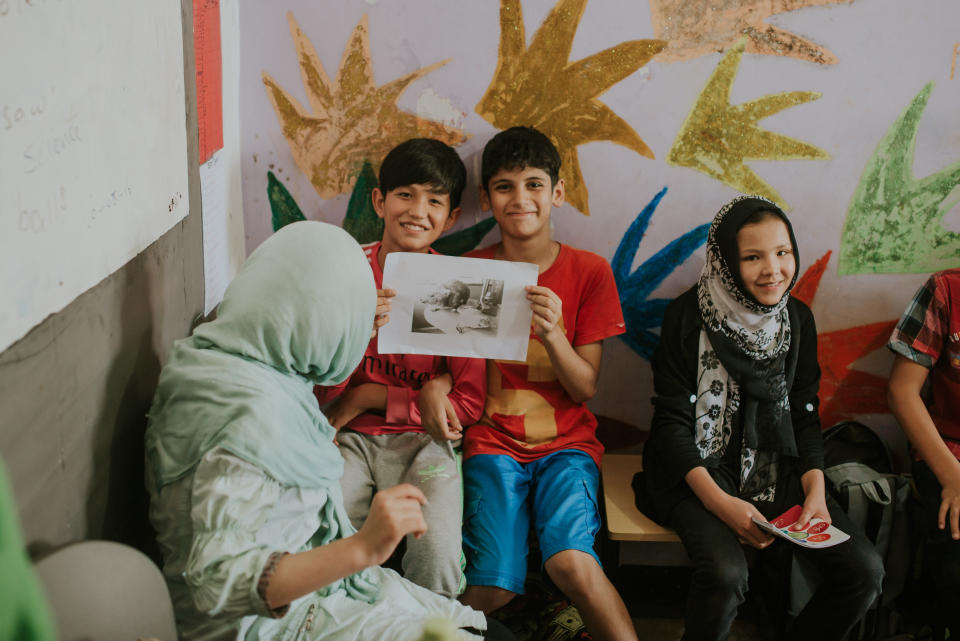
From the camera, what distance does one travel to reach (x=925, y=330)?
196cm

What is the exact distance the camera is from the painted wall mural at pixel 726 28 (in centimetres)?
198

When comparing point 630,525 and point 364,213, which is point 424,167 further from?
point 630,525

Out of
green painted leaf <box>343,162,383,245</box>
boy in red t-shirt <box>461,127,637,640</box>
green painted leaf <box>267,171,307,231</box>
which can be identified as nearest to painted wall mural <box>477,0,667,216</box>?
boy in red t-shirt <box>461,127,637,640</box>

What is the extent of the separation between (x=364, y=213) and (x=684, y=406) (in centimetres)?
A: 103

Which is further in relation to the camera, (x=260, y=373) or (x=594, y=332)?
(x=594, y=332)

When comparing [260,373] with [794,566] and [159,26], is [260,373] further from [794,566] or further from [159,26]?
[794,566]

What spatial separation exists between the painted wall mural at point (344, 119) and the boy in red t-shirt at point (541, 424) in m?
0.28

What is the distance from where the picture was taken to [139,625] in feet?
2.89

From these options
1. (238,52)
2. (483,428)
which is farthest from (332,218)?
(483,428)

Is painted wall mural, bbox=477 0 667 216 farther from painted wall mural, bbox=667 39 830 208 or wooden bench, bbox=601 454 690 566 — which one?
wooden bench, bbox=601 454 690 566

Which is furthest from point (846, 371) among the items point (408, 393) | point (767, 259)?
point (408, 393)

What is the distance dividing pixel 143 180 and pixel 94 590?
72 centimetres

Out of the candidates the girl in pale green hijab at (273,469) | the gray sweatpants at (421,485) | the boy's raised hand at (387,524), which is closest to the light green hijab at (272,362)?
the girl in pale green hijab at (273,469)

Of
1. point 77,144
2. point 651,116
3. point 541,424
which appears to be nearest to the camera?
point 77,144
